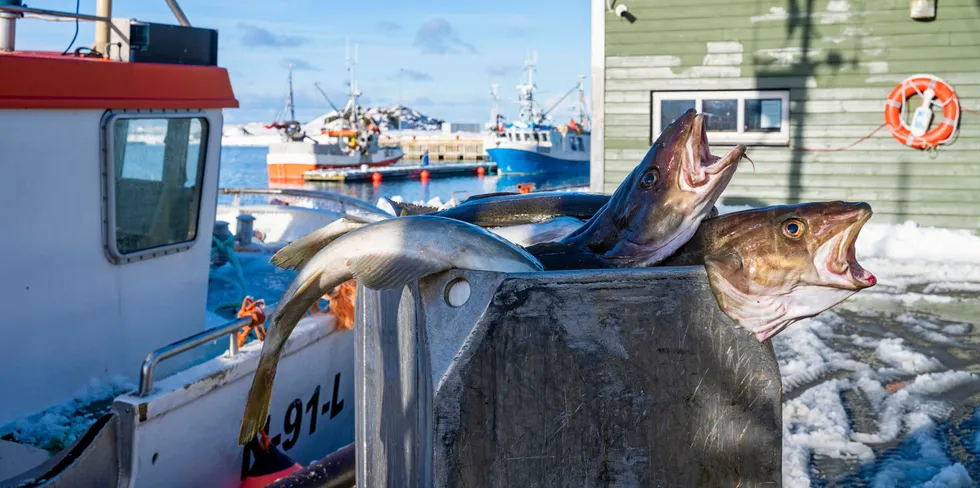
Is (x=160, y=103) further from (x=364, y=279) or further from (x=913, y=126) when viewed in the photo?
(x=913, y=126)

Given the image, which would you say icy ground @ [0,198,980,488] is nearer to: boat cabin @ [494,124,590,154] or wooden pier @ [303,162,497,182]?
wooden pier @ [303,162,497,182]

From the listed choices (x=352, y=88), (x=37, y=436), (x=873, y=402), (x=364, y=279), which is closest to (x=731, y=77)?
(x=873, y=402)

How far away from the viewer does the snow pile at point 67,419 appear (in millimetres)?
4594

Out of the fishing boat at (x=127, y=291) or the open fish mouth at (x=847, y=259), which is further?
the fishing boat at (x=127, y=291)

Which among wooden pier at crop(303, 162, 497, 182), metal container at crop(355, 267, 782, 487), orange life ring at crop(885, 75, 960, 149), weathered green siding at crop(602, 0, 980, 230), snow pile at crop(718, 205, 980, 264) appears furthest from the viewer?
wooden pier at crop(303, 162, 497, 182)

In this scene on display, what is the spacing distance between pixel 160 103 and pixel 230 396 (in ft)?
6.33

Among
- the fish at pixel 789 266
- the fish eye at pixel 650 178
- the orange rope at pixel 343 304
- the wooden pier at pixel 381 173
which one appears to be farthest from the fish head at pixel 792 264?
the wooden pier at pixel 381 173

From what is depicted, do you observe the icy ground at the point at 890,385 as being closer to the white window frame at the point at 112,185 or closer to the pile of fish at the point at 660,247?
the pile of fish at the point at 660,247

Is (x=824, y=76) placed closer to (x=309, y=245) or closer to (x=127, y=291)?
(x=127, y=291)

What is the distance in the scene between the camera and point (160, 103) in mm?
5504

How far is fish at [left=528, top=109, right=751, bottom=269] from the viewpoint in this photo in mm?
1957

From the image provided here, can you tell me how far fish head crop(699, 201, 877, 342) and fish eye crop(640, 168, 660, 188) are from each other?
1.18 ft

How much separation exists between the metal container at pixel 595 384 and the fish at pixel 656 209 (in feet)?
1.26

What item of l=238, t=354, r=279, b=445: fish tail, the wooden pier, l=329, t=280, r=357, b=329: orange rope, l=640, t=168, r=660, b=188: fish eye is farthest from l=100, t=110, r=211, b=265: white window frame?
the wooden pier
